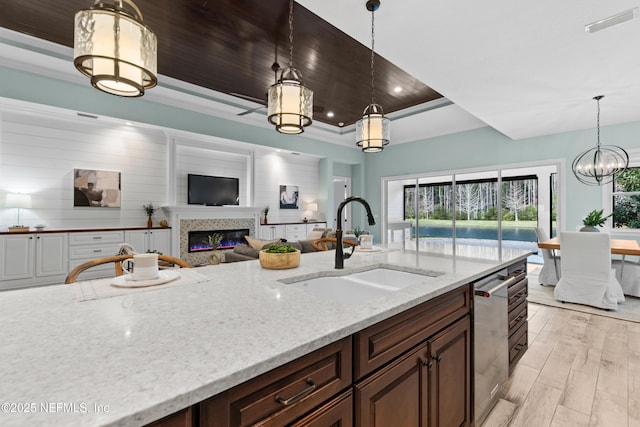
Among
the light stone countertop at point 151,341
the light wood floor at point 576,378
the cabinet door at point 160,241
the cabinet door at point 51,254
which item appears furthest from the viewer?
the cabinet door at point 160,241

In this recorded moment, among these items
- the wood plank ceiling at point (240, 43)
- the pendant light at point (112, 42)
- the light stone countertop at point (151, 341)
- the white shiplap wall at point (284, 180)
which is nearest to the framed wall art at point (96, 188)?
Result: the wood plank ceiling at point (240, 43)

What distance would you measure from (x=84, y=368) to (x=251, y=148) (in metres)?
6.48

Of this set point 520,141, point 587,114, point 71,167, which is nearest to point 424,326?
point 587,114

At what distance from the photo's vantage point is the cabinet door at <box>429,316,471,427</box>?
4.20ft

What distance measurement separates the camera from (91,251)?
15.6 feet

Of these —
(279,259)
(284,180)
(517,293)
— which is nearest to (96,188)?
(284,180)

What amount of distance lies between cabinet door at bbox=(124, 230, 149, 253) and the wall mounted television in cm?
113

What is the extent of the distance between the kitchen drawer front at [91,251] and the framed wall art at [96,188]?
0.77 m

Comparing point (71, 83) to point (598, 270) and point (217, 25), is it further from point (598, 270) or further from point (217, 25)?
point (598, 270)

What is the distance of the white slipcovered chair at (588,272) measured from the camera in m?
3.57

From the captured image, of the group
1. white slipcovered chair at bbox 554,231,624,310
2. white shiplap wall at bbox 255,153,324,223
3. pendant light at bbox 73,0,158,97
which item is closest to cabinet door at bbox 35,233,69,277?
white shiplap wall at bbox 255,153,324,223

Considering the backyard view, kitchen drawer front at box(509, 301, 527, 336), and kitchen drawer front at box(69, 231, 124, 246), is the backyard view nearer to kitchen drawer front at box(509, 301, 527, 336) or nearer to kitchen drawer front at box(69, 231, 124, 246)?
kitchen drawer front at box(509, 301, 527, 336)

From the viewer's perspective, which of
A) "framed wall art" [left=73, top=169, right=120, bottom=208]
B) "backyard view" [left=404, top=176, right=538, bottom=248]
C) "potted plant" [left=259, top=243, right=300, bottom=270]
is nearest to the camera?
"potted plant" [left=259, top=243, right=300, bottom=270]

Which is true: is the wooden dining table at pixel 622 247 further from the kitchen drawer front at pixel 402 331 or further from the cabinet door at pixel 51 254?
the cabinet door at pixel 51 254
